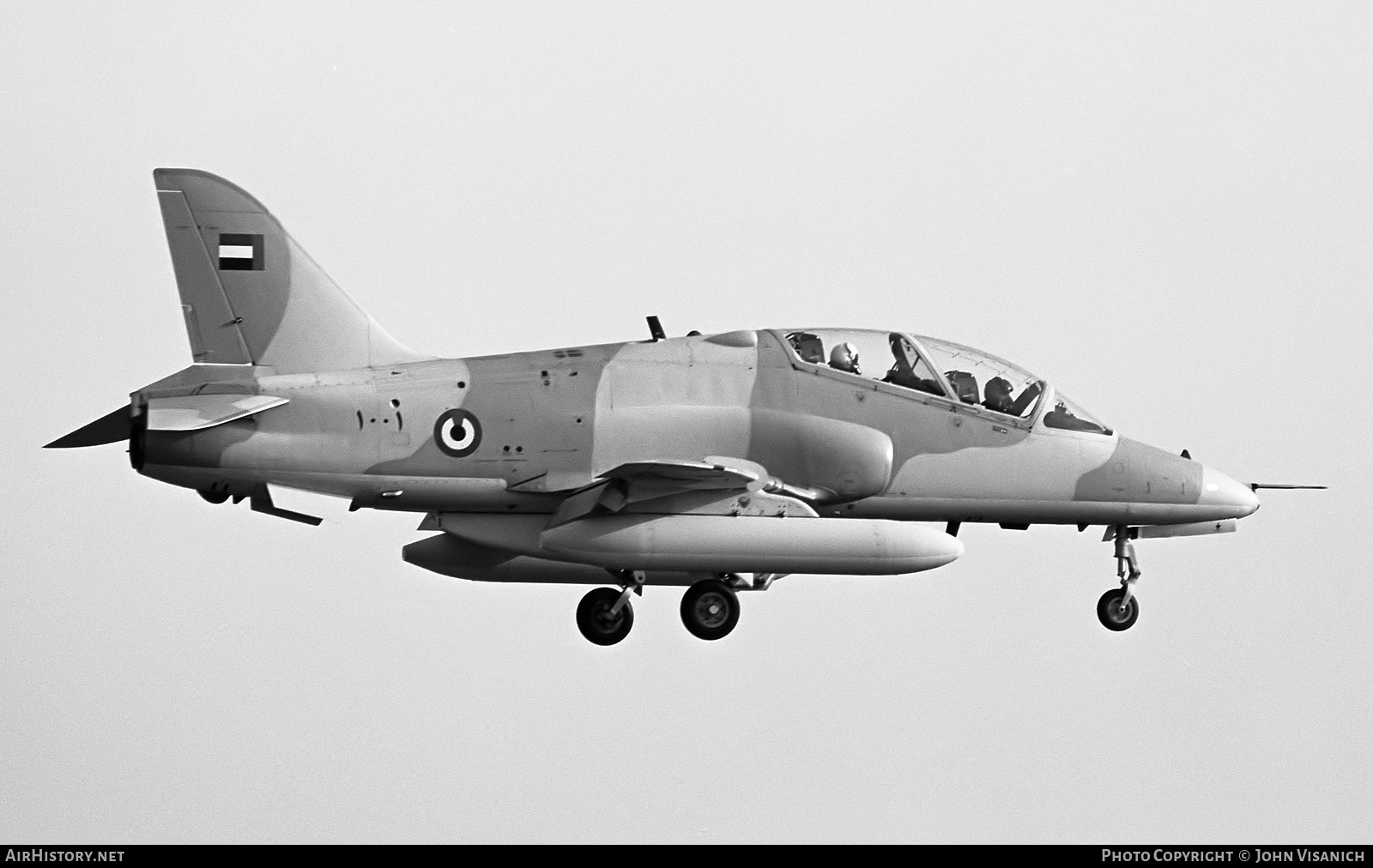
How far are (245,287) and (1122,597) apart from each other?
9.50 m

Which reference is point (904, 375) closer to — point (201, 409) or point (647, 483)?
point (647, 483)

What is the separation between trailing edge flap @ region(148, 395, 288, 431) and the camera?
70.4ft

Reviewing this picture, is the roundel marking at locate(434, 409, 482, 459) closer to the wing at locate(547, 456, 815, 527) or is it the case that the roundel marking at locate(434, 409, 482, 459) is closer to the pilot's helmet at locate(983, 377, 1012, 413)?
the wing at locate(547, 456, 815, 527)

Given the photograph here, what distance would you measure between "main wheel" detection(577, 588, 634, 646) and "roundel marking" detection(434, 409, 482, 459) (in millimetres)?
2294

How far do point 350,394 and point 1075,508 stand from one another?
749cm

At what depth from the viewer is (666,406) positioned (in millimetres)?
23078

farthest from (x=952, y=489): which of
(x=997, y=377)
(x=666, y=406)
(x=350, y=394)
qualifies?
(x=350, y=394)

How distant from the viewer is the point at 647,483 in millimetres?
22531

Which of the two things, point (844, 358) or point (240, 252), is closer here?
point (240, 252)

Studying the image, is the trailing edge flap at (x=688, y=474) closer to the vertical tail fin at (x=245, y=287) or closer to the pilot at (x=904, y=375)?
the pilot at (x=904, y=375)

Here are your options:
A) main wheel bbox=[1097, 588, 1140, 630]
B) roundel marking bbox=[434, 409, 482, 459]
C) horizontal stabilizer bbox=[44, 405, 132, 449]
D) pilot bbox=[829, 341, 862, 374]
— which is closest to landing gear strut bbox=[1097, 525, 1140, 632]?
main wheel bbox=[1097, 588, 1140, 630]

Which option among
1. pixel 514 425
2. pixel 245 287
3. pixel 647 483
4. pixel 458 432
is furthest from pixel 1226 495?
pixel 245 287

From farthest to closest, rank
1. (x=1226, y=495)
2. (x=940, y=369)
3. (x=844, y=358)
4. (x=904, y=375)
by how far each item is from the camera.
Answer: (x=1226, y=495)
(x=940, y=369)
(x=904, y=375)
(x=844, y=358)

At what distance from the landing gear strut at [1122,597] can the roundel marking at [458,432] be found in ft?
22.9
